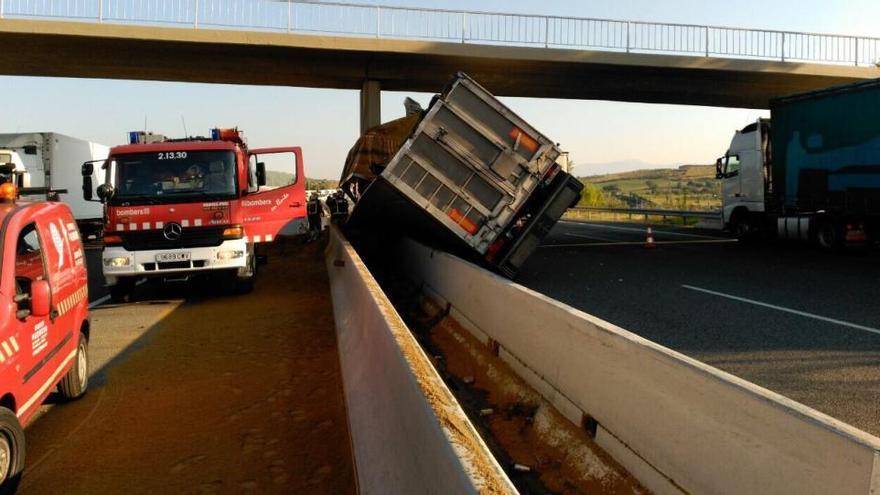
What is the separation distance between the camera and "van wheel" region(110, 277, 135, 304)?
10.5 metres

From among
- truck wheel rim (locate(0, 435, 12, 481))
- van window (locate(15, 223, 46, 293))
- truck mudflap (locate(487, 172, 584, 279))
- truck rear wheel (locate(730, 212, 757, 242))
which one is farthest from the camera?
truck rear wheel (locate(730, 212, 757, 242))

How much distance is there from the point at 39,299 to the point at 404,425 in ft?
8.48

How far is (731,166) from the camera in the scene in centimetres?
1936

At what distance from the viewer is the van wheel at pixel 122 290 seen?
10.5m

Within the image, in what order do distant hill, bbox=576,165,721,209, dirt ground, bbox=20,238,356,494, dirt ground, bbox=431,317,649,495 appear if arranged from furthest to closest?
distant hill, bbox=576,165,721,209 → dirt ground, bbox=20,238,356,494 → dirt ground, bbox=431,317,649,495

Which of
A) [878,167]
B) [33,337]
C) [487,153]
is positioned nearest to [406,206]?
[487,153]

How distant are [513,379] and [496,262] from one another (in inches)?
206

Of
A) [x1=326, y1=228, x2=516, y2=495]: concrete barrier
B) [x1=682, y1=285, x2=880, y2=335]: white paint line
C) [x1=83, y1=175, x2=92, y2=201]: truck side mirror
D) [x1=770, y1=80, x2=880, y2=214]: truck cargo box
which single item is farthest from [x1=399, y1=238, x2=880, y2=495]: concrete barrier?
[x1=770, y1=80, x2=880, y2=214]: truck cargo box

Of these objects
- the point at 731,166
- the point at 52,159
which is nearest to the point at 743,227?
the point at 731,166

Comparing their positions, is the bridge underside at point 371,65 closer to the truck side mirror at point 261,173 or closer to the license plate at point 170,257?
the truck side mirror at point 261,173

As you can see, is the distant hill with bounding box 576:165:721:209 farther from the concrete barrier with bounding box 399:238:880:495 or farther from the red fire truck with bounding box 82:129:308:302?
the concrete barrier with bounding box 399:238:880:495

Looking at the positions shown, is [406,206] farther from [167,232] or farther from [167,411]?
[167,411]

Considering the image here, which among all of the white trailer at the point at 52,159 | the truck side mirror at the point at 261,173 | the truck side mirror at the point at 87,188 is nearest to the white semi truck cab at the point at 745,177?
the truck side mirror at the point at 261,173

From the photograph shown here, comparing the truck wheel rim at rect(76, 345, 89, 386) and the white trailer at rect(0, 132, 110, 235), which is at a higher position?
the white trailer at rect(0, 132, 110, 235)
